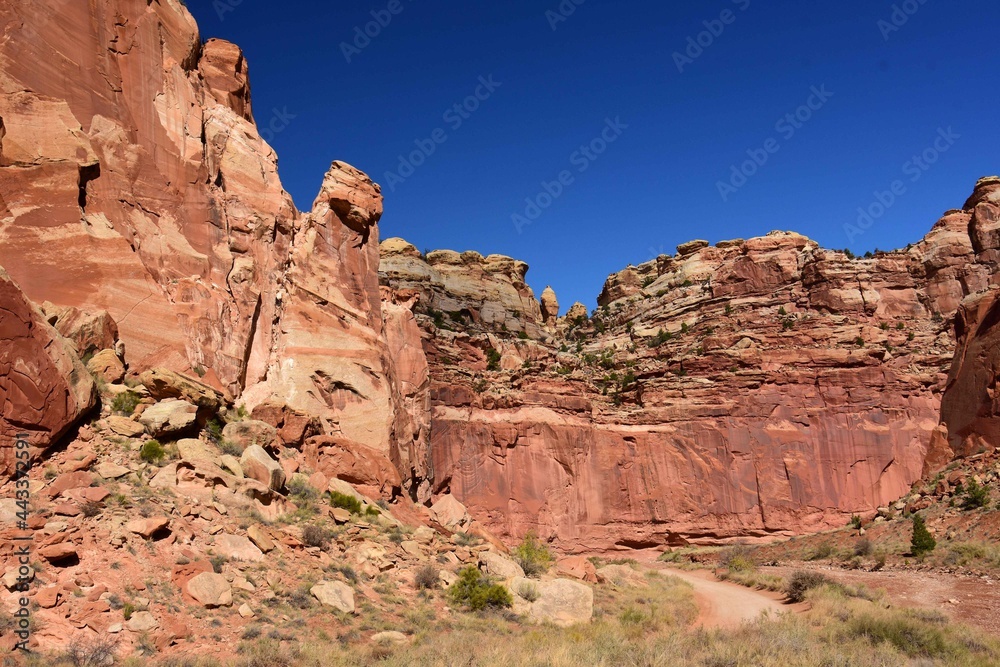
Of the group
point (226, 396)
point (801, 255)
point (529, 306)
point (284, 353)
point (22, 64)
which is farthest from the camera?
point (529, 306)

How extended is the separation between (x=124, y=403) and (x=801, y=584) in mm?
19101

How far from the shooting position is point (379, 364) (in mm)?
23328

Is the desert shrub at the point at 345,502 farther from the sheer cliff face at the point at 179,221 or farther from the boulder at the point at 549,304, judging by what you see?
the boulder at the point at 549,304

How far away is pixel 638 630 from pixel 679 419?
27484 mm

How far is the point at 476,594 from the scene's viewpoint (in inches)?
569

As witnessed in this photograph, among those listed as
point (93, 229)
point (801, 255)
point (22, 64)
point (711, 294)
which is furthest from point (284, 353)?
point (801, 255)

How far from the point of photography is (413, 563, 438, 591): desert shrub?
14.6 metres

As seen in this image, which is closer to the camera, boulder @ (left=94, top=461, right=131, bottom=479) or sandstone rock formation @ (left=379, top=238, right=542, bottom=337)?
boulder @ (left=94, top=461, right=131, bottom=479)

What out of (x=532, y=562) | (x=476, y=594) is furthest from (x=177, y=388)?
(x=532, y=562)

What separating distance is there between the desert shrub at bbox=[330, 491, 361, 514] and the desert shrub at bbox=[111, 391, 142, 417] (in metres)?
5.23

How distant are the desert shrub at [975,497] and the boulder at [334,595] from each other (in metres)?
23.5

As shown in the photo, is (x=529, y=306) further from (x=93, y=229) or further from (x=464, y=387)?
(x=93, y=229)

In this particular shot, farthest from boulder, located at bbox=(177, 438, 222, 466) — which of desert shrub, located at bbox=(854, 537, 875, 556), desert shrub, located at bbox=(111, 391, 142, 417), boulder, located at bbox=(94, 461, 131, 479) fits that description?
desert shrub, located at bbox=(854, 537, 875, 556)

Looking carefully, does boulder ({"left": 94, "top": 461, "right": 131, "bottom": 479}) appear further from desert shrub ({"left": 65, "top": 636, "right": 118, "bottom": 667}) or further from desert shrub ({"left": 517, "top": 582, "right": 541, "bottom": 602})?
desert shrub ({"left": 517, "top": 582, "right": 541, "bottom": 602})
